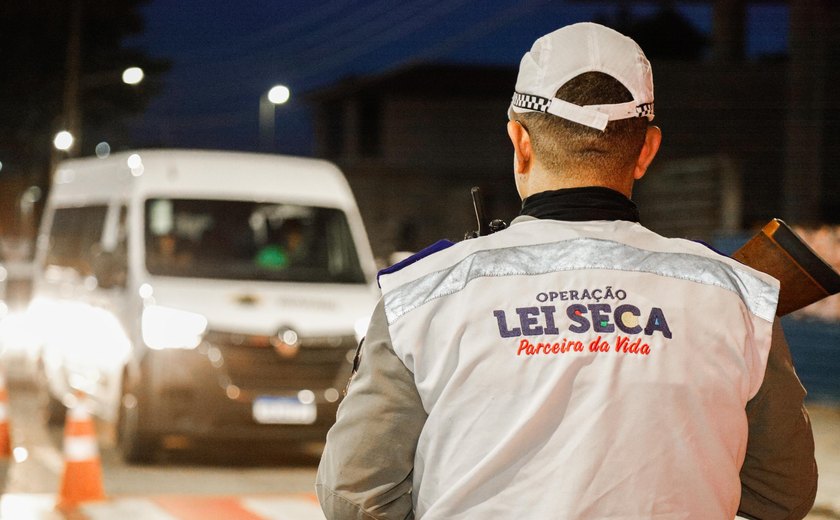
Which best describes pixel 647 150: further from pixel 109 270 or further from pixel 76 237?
pixel 76 237

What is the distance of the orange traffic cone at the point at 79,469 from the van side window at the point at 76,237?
3.18m

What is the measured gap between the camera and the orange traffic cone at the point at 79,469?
341 inches

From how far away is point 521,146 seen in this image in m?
2.35

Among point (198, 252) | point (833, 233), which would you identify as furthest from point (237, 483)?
point (833, 233)

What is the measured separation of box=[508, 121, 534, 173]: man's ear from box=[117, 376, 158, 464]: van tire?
8.58 meters

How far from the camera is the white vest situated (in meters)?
2.14

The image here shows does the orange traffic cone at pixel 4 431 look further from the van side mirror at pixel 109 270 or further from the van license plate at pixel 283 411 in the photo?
the van license plate at pixel 283 411

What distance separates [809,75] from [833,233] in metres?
9.83

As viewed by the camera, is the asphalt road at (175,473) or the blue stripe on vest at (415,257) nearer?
the blue stripe on vest at (415,257)

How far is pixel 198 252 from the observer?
11.5 meters

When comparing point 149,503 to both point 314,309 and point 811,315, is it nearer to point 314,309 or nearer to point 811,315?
point 314,309

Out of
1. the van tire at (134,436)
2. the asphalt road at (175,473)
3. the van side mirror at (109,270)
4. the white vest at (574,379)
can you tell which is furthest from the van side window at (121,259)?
the white vest at (574,379)

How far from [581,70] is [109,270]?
30.9ft

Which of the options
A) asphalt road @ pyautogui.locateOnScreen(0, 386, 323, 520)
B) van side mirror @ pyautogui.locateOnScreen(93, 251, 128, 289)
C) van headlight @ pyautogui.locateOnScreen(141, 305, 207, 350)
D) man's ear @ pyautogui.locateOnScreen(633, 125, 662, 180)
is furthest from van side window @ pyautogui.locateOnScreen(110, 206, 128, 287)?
man's ear @ pyautogui.locateOnScreen(633, 125, 662, 180)
